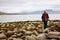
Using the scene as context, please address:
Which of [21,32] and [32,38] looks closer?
[32,38]

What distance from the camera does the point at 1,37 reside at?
14.6 m

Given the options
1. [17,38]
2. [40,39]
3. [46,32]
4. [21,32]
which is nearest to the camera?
[40,39]

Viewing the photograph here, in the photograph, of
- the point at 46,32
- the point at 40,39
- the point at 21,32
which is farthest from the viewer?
the point at 21,32

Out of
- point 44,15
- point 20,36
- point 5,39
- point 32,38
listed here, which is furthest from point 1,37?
point 44,15

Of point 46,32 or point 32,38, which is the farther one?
point 46,32

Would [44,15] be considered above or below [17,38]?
above

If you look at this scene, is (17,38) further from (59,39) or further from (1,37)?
(59,39)

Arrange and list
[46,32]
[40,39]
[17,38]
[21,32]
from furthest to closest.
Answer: [21,32] → [17,38] → [46,32] → [40,39]

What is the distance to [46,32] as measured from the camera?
13.8 metres

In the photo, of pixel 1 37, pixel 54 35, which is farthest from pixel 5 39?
pixel 54 35

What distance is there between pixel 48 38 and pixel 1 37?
3.01 meters

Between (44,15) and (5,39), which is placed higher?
(44,15)

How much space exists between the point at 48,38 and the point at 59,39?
24.5 inches

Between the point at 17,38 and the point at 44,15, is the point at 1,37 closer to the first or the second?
the point at 17,38
